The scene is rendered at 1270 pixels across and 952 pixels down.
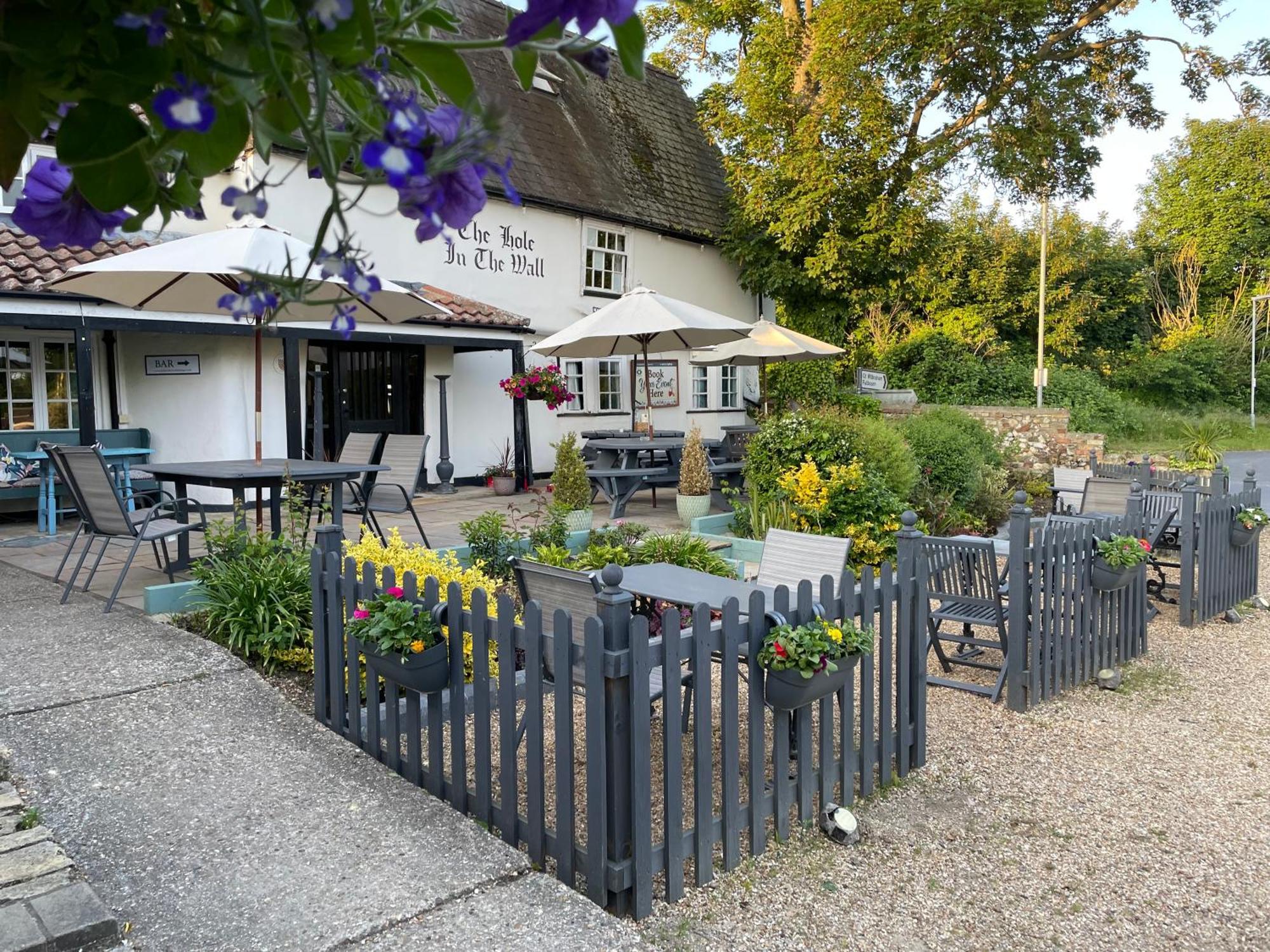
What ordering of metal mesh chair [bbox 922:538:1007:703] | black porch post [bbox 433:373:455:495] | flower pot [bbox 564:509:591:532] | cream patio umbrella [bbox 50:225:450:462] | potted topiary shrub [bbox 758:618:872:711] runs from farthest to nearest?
black porch post [bbox 433:373:455:495], flower pot [bbox 564:509:591:532], cream patio umbrella [bbox 50:225:450:462], metal mesh chair [bbox 922:538:1007:703], potted topiary shrub [bbox 758:618:872:711]

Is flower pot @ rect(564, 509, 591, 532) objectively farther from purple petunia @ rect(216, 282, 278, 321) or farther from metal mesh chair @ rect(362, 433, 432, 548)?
purple petunia @ rect(216, 282, 278, 321)

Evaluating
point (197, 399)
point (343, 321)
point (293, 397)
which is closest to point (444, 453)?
point (293, 397)

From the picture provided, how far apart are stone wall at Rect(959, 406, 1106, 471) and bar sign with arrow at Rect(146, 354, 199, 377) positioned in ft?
37.5

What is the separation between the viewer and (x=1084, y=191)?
16875 mm

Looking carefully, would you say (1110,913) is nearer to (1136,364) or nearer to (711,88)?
(711,88)

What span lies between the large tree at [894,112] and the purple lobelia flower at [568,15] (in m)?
15.7

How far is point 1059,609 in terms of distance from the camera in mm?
4977

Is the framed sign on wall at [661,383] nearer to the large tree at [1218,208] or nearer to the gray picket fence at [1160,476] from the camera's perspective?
the gray picket fence at [1160,476]

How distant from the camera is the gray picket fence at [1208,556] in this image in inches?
265

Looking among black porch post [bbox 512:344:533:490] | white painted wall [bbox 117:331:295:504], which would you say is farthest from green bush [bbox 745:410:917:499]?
white painted wall [bbox 117:331:295:504]

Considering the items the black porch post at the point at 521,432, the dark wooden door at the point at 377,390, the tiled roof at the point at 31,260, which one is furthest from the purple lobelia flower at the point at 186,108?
the black porch post at the point at 521,432

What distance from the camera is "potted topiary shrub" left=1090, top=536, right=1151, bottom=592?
510cm

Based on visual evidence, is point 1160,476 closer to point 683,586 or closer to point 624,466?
point 624,466

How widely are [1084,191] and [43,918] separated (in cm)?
1876
